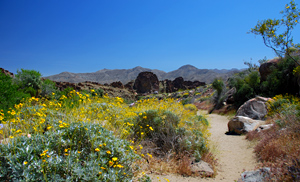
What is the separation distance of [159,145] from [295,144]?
128 inches

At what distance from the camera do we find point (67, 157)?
2.62 m

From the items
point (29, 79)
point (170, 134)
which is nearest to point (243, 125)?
point (170, 134)

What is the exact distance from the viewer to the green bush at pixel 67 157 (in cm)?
240

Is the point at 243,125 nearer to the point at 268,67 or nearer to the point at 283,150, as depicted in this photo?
the point at 283,150

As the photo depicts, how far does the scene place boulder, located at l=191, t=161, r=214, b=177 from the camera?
14.6 feet

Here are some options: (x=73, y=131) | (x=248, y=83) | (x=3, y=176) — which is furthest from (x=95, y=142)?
(x=248, y=83)

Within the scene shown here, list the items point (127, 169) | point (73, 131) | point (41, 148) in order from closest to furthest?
point (41, 148) < point (127, 169) < point (73, 131)

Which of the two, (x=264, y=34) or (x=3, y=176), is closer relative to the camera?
(x=3, y=176)

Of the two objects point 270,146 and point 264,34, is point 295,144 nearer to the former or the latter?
point 270,146

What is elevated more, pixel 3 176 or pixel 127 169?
pixel 3 176

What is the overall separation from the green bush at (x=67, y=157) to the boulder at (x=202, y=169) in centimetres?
205

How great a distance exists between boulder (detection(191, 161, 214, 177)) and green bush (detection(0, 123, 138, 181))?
2053 millimetres

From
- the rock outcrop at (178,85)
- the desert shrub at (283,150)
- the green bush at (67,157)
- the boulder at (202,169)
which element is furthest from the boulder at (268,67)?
the rock outcrop at (178,85)

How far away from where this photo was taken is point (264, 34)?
318 inches
